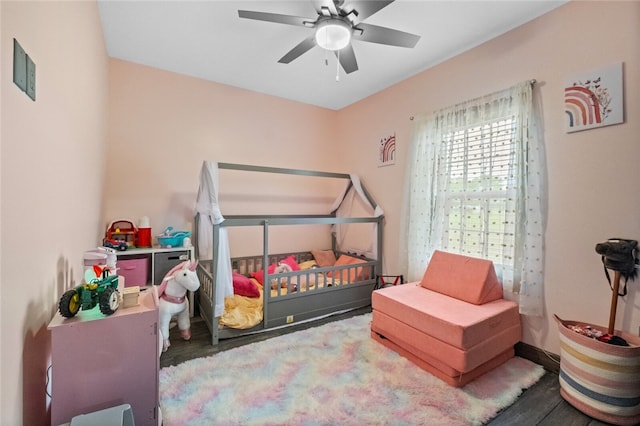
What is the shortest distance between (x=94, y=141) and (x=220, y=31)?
137 centimetres

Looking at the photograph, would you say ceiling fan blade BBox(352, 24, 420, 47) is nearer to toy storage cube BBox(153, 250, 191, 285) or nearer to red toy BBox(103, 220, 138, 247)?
toy storage cube BBox(153, 250, 191, 285)

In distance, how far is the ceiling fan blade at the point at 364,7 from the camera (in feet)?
5.35

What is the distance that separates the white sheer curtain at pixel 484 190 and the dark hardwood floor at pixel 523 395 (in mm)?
559

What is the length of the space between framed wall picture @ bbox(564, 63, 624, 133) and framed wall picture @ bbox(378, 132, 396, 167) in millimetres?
1647

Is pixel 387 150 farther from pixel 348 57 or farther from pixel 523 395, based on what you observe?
pixel 523 395

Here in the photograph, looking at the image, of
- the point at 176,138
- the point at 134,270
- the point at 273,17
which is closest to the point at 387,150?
the point at 273,17

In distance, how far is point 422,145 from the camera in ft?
9.76

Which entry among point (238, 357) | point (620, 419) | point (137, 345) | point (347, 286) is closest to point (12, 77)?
point (137, 345)

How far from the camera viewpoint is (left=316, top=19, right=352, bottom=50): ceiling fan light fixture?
6.09 feet

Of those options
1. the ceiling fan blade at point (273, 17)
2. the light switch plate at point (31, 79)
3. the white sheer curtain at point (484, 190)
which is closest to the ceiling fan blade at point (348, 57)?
the ceiling fan blade at point (273, 17)

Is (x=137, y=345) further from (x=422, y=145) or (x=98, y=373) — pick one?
(x=422, y=145)

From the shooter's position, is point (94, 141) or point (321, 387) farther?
point (94, 141)

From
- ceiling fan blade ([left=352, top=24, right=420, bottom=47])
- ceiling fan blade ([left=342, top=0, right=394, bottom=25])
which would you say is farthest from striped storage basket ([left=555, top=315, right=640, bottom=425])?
ceiling fan blade ([left=342, top=0, right=394, bottom=25])

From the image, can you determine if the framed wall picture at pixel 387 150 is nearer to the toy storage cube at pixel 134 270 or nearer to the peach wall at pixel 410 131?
the peach wall at pixel 410 131
